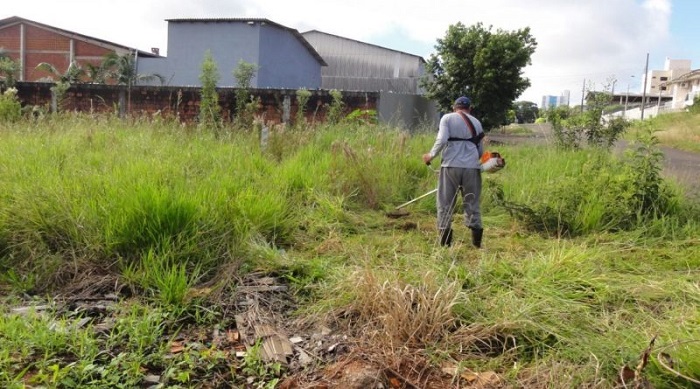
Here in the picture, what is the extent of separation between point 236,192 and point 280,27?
2424cm

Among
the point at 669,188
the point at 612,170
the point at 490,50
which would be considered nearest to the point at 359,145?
the point at 612,170

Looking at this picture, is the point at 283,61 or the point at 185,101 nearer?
the point at 185,101

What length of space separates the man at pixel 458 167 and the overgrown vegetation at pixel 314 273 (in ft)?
0.84

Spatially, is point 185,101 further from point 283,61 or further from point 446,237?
point 283,61

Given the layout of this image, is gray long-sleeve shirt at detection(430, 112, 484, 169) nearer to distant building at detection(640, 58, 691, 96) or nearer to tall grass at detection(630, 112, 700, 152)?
tall grass at detection(630, 112, 700, 152)

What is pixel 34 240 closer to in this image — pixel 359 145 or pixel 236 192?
pixel 236 192

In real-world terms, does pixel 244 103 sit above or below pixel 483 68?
below

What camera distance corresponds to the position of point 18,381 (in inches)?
93.3

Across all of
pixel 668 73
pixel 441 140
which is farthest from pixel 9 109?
pixel 668 73

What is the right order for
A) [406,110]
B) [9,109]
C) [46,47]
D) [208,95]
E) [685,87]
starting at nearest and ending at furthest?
1. [9,109]
2. [208,95]
3. [406,110]
4. [46,47]
5. [685,87]

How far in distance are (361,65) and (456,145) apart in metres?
29.8

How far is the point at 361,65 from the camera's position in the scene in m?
34.0

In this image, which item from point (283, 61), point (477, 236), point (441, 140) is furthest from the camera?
point (283, 61)

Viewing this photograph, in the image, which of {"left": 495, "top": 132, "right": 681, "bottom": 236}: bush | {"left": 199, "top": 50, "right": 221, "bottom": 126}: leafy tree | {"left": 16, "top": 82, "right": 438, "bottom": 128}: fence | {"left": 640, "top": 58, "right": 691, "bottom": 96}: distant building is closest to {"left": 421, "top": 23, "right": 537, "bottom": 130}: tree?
{"left": 16, "top": 82, "right": 438, "bottom": 128}: fence
